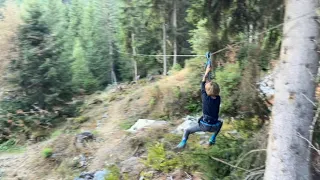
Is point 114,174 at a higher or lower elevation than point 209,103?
lower

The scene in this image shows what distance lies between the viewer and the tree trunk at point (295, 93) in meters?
3.57

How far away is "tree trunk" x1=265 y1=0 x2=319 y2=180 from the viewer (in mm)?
3572

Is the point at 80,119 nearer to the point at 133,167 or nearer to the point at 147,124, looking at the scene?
the point at 147,124

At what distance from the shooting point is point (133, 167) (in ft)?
21.6

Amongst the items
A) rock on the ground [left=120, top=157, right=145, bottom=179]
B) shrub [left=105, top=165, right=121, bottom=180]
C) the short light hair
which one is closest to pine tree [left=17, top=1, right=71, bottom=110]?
rock on the ground [left=120, top=157, right=145, bottom=179]

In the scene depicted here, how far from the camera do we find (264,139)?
15.8 ft

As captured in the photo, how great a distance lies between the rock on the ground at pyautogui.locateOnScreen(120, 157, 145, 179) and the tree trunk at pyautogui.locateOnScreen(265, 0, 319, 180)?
3120mm

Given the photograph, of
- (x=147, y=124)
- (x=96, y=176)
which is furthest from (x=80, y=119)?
(x=96, y=176)

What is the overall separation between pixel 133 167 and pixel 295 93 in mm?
3795

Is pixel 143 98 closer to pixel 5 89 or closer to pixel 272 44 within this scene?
pixel 5 89

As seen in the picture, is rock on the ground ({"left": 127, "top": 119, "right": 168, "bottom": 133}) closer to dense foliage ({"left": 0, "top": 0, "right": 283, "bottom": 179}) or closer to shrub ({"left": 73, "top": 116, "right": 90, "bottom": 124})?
dense foliage ({"left": 0, "top": 0, "right": 283, "bottom": 179})

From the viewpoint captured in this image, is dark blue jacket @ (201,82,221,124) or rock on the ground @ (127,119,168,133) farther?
rock on the ground @ (127,119,168,133)

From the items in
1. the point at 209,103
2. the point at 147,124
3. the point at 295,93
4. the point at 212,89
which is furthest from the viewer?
the point at 147,124

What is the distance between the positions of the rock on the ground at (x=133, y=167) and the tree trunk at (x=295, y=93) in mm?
3120
